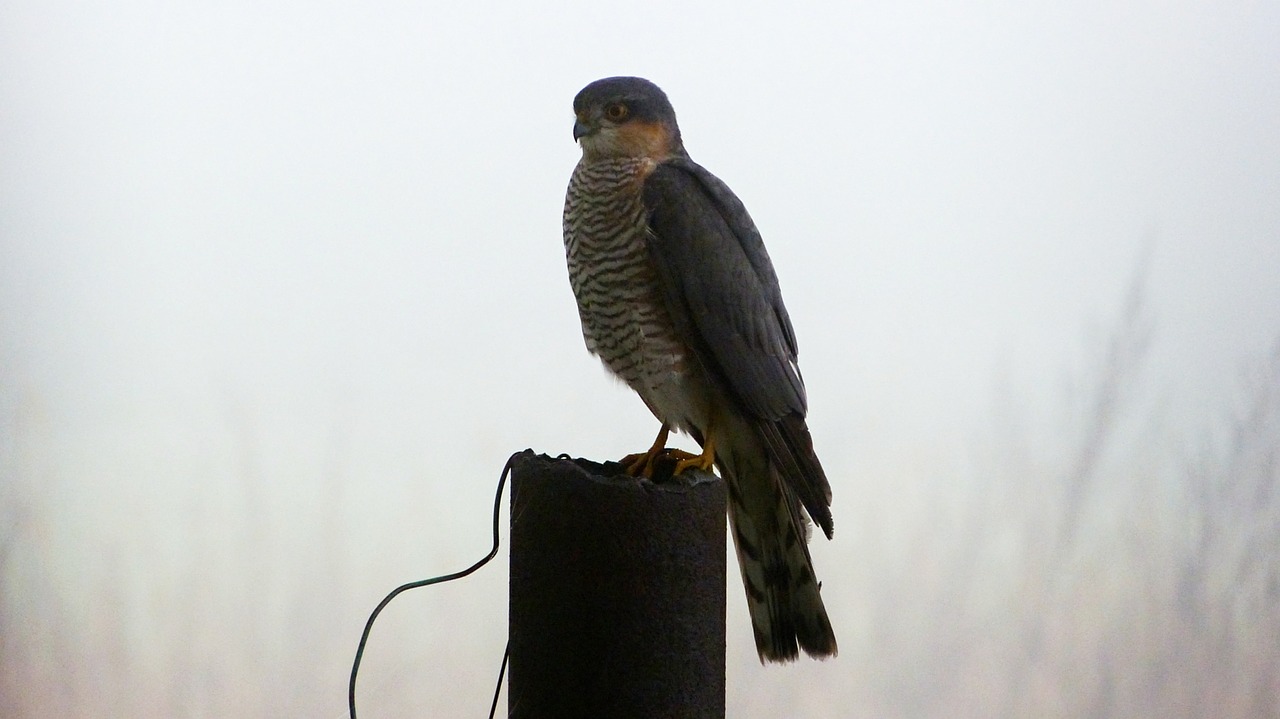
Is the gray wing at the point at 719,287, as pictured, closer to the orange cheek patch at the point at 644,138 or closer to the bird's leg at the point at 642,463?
the orange cheek patch at the point at 644,138

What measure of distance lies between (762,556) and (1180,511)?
1.33 meters

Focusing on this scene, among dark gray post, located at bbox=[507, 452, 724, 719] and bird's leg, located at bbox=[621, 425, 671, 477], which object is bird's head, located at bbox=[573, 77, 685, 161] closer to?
bird's leg, located at bbox=[621, 425, 671, 477]

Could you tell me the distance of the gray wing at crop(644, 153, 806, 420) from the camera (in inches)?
67.0

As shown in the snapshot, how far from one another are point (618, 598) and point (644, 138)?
80cm

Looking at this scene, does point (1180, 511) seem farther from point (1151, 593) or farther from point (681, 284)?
point (681, 284)

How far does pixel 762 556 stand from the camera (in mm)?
1861

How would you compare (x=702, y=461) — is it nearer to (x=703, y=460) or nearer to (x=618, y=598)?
(x=703, y=460)

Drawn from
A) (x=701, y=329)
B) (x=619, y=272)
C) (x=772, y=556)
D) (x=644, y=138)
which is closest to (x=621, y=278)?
(x=619, y=272)

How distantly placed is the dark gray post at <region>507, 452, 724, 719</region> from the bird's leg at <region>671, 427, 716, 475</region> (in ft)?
0.93

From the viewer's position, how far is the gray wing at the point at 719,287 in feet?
5.58

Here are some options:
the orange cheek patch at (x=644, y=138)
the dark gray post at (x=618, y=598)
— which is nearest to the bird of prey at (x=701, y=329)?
the orange cheek patch at (x=644, y=138)

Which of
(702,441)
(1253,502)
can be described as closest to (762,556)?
(702,441)

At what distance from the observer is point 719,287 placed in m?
1.71

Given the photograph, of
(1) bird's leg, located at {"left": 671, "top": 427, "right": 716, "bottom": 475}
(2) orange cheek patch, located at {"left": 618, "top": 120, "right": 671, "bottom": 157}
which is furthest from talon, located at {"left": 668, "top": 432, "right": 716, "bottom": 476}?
(2) orange cheek patch, located at {"left": 618, "top": 120, "right": 671, "bottom": 157}
